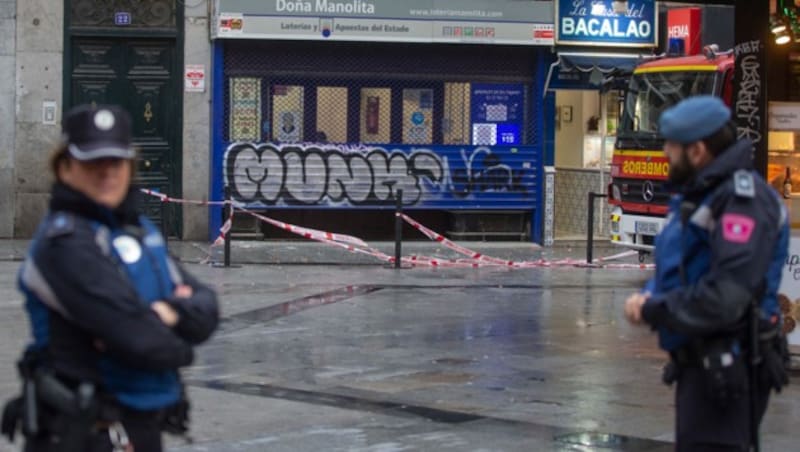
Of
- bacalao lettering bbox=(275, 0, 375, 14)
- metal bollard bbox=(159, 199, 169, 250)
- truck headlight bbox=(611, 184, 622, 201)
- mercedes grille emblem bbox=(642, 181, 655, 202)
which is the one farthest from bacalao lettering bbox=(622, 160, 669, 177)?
metal bollard bbox=(159, 199, 169, 250)

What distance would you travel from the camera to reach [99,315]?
4.19 meters

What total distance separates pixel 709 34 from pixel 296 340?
957cm

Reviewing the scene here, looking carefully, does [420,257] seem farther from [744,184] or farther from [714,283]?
[714,283]

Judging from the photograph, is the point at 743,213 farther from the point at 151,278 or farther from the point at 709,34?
the point at 709,34

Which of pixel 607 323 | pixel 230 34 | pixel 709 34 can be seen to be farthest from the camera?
pixel 230 34

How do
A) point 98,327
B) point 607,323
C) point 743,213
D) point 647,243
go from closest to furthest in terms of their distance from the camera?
point 98,327, point 743,213, point 607,323, point 647,243

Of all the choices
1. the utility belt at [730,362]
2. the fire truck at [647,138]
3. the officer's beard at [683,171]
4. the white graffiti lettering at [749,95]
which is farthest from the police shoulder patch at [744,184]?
the fire truck at [647,138]

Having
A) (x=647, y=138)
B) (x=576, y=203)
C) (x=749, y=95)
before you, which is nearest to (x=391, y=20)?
(x=576, y=203)

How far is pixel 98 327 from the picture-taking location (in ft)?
13.8

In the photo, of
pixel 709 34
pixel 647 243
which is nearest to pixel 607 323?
pixel 647 243

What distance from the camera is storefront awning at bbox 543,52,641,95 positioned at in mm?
22062

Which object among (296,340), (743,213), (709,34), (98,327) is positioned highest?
(709,34)

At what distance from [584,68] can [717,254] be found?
17.6 meters

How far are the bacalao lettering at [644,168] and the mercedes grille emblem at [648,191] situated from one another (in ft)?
0.45
